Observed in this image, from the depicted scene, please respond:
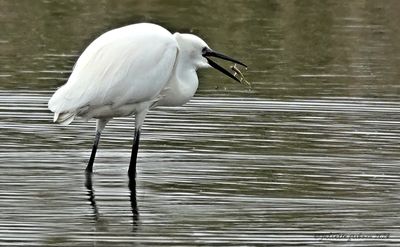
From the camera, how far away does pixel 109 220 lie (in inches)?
431

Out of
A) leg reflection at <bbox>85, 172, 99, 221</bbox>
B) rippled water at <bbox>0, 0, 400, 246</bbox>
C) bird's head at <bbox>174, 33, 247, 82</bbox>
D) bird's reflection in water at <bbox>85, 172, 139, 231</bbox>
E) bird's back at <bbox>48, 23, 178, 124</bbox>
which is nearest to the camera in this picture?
rippled water at <bbox>0, 0, 400, 246</bbox>

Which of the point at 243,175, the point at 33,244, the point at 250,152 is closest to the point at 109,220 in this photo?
the point at 33,244

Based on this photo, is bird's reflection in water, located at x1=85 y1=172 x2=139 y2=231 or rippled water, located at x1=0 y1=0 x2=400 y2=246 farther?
bird's reflection in water, located at x1=85 y1=172 x2=139 y2=231

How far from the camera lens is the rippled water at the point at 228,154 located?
10633mm

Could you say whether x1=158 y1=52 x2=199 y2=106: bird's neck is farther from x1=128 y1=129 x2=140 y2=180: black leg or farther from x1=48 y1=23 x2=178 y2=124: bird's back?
x1=128 y1=129 x2=140 y2=180: black leg

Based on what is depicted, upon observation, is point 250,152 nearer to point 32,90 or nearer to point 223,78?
point 32,90

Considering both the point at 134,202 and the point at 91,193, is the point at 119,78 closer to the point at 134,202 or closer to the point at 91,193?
the point at 91,193

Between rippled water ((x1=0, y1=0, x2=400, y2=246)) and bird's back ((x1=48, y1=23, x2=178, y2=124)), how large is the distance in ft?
2.12

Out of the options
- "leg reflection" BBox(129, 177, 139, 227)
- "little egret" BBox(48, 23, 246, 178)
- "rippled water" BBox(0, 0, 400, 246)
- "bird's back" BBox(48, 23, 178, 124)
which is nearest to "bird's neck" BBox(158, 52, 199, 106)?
"little egret" BBox(48, 23, 246, 178)

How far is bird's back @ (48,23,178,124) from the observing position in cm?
1274

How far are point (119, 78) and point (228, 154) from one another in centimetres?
141

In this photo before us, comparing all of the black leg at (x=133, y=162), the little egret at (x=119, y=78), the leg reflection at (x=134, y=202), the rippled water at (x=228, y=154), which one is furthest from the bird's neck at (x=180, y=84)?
the leg reflection at (x=134, y=202)

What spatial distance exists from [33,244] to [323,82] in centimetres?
906

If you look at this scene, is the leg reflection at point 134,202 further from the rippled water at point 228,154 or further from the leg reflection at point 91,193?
the leg reflection at point 91,193
